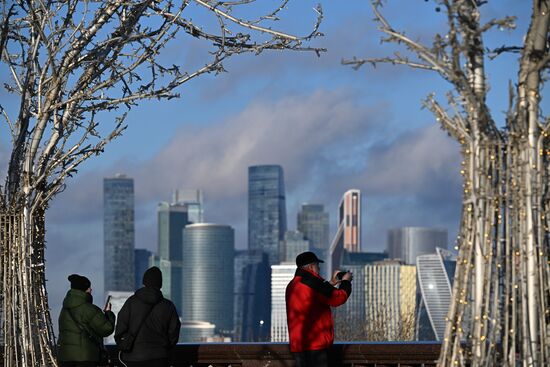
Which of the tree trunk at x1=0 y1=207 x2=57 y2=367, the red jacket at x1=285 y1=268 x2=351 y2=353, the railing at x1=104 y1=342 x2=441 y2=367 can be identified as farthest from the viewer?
the railing at x1=104 y1=342 x2=441 y2=367

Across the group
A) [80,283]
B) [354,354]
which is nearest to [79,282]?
[80,283]

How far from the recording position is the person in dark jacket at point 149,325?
11.6m

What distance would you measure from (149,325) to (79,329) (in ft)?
2.96

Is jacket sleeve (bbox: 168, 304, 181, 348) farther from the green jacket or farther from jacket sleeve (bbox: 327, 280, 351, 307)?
jacket sleeve (bbox: 327, 280, 351, 307)

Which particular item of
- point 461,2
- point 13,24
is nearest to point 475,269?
point 461,2

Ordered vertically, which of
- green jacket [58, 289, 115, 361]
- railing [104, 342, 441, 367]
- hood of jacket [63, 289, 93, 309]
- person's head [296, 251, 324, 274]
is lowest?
railing [104, 342, 441, 367]

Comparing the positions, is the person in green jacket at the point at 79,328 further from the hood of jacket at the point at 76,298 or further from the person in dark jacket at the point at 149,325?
the person in dark jacket at the point at 149,325

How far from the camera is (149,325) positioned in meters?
11.6

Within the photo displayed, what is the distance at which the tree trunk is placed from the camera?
40.5ft

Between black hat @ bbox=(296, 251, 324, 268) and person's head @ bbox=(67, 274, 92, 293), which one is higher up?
black hat @ bbox=(296, 251, 324, 268)

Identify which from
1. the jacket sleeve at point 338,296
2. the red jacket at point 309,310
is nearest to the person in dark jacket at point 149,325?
the red jacket at point 309,310

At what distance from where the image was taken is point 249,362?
13.0m

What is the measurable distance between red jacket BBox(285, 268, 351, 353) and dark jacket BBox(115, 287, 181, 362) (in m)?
0.99

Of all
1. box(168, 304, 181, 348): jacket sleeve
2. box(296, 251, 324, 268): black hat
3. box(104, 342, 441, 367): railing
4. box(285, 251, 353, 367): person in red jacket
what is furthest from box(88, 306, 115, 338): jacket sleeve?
box(296, 251, 324, 268): black hat
